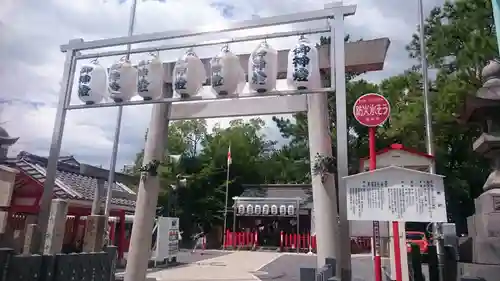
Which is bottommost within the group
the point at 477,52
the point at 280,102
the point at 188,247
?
the point at 188,247

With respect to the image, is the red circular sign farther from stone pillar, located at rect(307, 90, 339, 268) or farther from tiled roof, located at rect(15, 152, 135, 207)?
tiled roof, located at rect(15, 152, 135, 207)

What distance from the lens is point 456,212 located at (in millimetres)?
22266

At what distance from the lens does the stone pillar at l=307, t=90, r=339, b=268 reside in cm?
604

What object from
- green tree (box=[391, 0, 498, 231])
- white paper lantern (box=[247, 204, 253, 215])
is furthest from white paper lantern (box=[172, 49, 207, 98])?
white paper lantern (box=[247, 204, 253, 215])

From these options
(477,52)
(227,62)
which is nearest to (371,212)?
(227,62)

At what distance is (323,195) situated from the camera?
6137 mm

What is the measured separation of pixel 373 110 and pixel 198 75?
2.75 meters

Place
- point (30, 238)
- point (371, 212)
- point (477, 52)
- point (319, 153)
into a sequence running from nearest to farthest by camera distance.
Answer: point (371, 212), point (30, 238), point (319, 153), point (477, 52)

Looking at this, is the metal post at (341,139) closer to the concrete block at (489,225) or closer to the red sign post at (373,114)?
the red sign post at (373,114)

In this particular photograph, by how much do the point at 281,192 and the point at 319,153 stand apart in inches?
874

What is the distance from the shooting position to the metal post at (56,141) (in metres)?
6.04

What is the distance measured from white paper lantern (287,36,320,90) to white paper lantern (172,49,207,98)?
1.51 meters

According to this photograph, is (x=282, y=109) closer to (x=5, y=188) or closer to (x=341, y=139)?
Answer: (x=341, y=139)

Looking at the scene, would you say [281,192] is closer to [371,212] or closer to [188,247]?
Result: [188,247]
